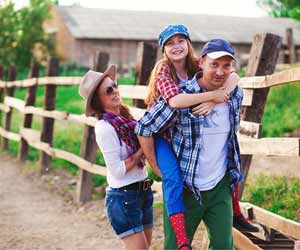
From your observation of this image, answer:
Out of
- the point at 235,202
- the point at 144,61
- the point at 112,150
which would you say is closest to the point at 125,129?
the point at 112,150

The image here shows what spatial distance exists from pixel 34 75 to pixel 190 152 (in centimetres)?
762

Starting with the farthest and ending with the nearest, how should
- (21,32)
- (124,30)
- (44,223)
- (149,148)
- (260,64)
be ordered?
(124,30), (21,32), (44,223), (260,64), (149,148)

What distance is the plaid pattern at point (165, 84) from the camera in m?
3.49

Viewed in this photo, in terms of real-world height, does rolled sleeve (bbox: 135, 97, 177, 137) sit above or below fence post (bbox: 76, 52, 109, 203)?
above

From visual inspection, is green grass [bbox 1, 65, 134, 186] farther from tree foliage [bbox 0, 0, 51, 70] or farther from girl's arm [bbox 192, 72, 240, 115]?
tree foliage [bbox 0, 0, 51, 70]

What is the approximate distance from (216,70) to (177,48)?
373mm

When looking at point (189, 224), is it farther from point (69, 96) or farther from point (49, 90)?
point (69, 96)

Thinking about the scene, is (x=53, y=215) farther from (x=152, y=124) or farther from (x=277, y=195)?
(x=152, y=124)

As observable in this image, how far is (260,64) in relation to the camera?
16.2 feet

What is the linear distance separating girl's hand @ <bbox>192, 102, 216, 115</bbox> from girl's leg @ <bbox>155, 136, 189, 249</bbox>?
0.26m

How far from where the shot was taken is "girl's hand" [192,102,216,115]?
3.39m

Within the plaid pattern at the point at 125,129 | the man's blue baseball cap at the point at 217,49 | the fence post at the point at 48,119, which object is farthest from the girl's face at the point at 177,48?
the fence post at the point at 48,119

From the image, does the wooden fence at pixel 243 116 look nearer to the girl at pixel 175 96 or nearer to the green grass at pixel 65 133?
the green grass at pixel 65 133

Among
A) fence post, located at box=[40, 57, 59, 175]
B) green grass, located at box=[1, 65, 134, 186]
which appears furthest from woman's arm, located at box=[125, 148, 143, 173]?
fence post, located at box=[40, 57, 59, 175]
